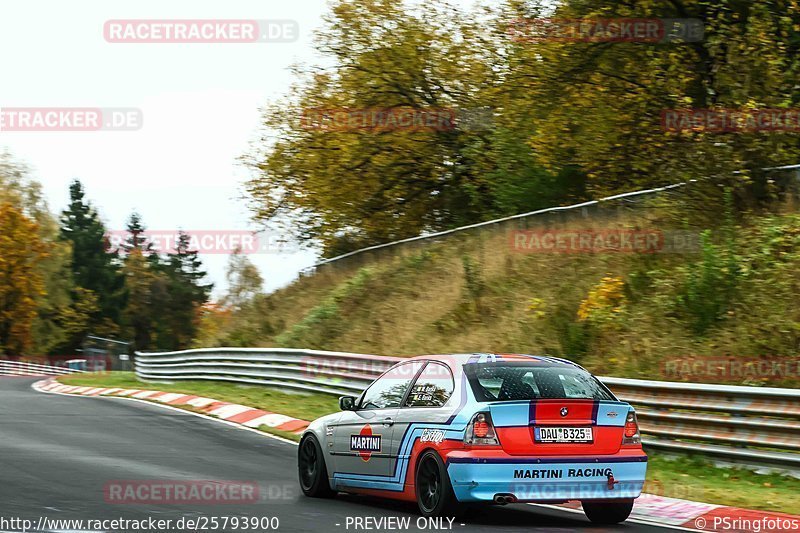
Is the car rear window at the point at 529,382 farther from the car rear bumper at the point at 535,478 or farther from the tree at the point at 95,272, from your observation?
the tree at the point at 95,272

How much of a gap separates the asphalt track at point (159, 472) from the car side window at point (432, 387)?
934mm

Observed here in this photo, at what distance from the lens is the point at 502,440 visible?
→ 339 inches

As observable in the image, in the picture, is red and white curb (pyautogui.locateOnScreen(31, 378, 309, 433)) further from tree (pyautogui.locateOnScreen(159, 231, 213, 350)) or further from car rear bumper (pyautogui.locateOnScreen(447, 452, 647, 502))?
tree (pyautogui.locateOnScreen(159, 231, 213, 350))

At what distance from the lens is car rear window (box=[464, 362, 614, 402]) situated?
8945 millimetres

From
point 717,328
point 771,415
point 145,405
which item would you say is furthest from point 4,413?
point 771,415

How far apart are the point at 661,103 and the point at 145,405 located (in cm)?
1305

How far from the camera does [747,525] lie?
8.82 m

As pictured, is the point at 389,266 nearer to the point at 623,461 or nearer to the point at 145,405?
the point at 145,405

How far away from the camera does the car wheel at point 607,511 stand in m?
9.15

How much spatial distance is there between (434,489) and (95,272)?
325 ft

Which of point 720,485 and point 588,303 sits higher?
point 588,303
